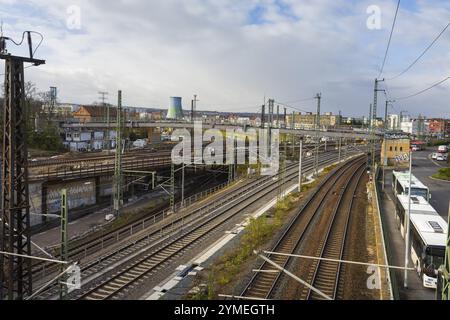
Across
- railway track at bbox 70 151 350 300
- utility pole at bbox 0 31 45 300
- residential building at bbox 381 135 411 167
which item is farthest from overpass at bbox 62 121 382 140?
utility pole at bbox 0 31 45 300

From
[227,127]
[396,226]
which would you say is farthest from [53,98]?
[396,226]

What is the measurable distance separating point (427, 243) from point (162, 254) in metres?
9.77

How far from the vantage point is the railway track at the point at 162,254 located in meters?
13.0

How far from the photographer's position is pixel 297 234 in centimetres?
1830

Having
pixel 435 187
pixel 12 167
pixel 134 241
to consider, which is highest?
pixel 12 167

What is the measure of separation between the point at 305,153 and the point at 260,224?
4262 centimetres

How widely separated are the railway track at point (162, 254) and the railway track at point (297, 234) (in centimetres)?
382

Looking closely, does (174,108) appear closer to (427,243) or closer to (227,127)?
(227,127)

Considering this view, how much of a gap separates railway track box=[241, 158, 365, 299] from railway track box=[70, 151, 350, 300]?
12.5 ft

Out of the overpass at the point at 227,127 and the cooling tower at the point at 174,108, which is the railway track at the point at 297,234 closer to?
the overpass at the point at 227,127

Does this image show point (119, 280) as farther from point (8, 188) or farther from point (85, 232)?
point (85, 232)

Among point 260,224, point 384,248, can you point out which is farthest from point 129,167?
point 384,248
